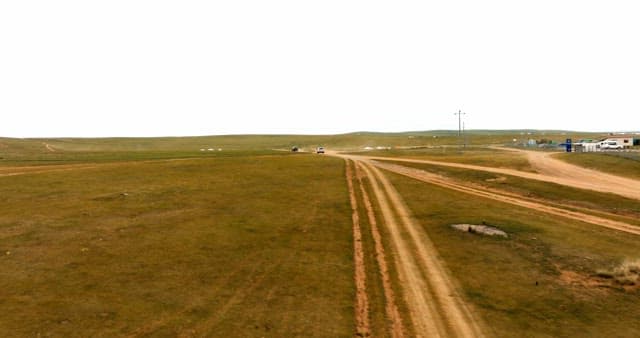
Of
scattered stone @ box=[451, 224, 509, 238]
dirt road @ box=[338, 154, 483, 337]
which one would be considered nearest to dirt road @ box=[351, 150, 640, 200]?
scattered stone @ box=[451, 224, 509, 238]

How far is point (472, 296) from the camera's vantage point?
15.0 m

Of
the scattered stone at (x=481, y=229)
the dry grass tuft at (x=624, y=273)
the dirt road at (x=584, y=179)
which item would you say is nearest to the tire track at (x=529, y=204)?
the scattered stone at (x=481, y=229)

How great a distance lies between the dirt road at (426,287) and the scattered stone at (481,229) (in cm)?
225

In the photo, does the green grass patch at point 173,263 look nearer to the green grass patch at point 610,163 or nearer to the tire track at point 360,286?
the tire track at point 360,286

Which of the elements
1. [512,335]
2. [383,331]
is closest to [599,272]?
[512,335]

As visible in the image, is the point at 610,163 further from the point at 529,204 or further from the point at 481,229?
the point at 481,229

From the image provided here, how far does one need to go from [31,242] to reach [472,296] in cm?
1920

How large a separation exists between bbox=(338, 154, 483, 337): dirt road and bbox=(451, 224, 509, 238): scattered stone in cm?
225

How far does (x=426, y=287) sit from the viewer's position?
51.5 feet

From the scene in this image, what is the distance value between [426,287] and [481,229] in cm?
994

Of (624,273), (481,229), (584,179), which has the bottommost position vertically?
(624,273)

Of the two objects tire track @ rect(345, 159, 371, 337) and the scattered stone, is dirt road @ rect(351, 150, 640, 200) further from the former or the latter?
tire track @ rect(345, 159, 371, 337)

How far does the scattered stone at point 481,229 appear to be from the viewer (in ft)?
77.9

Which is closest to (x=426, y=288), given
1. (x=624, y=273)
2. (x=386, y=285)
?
(x=386, y=285)
